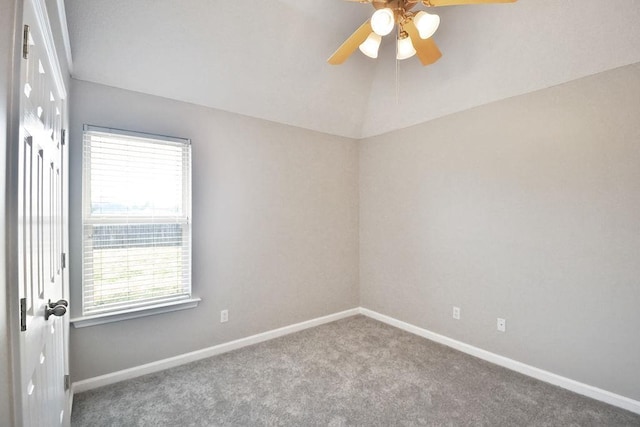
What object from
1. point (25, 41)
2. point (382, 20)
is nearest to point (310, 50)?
point (382, 20)

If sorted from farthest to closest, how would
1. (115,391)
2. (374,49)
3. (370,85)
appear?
(370,85)
(115,391)
(374,49)

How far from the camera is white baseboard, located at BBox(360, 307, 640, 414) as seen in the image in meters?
2.16

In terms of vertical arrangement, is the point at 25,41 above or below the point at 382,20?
below

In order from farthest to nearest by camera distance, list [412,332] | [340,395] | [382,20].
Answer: [412,332] → [340,395] → [382,20]

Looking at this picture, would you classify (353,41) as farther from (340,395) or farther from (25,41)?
(340,395)

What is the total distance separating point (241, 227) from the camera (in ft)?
10.2

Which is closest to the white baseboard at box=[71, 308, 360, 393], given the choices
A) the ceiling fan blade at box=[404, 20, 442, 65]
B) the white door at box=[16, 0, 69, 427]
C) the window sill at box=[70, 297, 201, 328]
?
the window sill at box=[70, 297, 201, 328]

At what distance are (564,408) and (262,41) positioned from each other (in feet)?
11.6

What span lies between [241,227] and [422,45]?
7.21ft

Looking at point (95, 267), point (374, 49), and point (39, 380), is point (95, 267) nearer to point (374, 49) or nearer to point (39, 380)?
point (39, 380)

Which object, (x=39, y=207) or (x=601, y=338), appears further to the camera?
(x=601, y=338)

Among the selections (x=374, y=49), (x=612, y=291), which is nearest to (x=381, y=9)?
(x=374, y=49)

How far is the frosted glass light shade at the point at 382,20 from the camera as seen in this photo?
1557mm

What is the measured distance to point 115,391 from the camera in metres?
2.33
